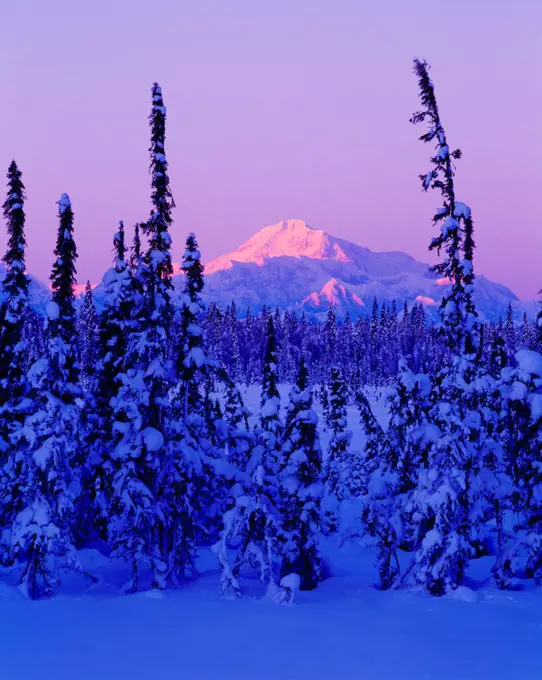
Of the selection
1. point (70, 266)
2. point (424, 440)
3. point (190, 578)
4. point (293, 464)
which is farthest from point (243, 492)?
point (70, 266)

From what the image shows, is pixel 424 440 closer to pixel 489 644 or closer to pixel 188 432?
pixel 489 644

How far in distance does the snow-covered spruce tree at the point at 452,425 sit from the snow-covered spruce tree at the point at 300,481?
4534 mm

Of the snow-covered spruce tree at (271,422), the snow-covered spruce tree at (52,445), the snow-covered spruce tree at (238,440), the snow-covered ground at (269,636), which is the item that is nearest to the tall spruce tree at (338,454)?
the snow-covered spruce tree at (238,440)

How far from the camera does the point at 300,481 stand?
24047 millimetres

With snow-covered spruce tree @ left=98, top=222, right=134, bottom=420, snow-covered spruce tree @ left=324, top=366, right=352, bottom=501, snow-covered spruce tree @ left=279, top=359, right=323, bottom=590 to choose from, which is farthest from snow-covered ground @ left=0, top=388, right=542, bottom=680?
snow-covered spruce tree @ left=324, top=366, right=352, bottom=501

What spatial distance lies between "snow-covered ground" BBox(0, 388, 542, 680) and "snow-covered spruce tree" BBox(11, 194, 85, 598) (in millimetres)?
1429

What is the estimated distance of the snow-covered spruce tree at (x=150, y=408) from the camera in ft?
71.7

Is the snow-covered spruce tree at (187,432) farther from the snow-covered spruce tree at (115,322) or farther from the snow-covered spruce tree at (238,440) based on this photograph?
the snow-covered spruce tree at (115,322)

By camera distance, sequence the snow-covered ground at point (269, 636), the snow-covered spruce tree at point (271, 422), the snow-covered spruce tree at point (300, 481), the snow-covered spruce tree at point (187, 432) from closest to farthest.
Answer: the snow-covered ground at point (269, 636)
the snow-covered spruce tree at point (187, 432)
the snow-covered spruce tree at point (300, 481)
the snow-covered spruce tree at point (271, 422)

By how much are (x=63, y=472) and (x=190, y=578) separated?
762 cm

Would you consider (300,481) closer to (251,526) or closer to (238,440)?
(251,526)

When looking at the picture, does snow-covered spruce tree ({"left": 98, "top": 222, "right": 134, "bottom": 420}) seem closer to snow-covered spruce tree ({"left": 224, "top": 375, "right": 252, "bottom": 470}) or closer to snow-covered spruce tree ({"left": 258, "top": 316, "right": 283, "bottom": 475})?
snow-covered spruce tree ({"left": 224, "top": 375, "right": 252, "bottom": 470})

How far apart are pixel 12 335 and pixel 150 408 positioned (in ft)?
24.7

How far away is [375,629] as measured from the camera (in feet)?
56.8
